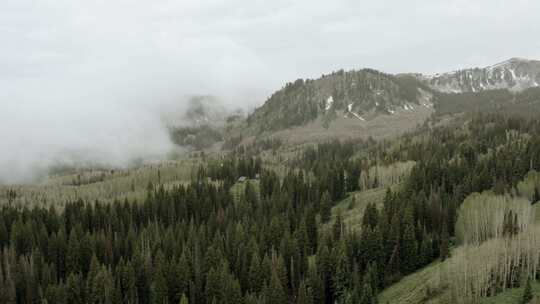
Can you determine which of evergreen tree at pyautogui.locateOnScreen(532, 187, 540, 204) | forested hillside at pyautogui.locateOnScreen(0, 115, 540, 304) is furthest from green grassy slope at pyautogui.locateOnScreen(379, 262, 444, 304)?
evergreen tree at pyautogui.locateOnScreen(532, 187, 540, 204)

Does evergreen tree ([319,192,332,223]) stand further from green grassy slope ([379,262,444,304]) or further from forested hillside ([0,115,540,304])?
green grassy slope ([379,262,444,304])

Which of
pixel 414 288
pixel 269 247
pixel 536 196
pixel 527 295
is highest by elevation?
pixel 536 196

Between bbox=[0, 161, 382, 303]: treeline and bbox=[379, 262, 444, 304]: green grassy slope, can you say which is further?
bbox=[0, 161, 382, 303]: treeline

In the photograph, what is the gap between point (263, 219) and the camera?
141 meters

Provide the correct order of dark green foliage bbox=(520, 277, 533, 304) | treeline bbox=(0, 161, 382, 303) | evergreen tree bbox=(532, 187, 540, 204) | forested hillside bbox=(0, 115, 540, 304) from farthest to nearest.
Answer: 1. evergreen tree bbox=(532, 187, 540, 204)
2. treeline bbox=(0, 161, 382, 303)
3. forested hillside bbox=(0, 115, 540, 304)
4. dark green foliage bbox=(520, 277, 533, 304)

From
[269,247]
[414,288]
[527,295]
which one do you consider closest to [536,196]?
[414,288]

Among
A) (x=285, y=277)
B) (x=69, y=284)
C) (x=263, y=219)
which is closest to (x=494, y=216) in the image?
(x=285, y=277)

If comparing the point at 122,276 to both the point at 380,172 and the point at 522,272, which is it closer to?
the point at 522,272

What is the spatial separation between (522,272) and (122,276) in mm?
83605

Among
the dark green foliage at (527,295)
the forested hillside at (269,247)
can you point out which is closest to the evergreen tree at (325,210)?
the forested hillside at (269,247)

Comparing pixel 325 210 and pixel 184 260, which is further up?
pixel 325 210

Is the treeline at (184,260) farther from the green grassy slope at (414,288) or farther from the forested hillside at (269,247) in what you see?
the green grassy slope at (414,288)

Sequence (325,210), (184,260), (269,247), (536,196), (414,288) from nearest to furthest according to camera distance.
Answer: (414,288)
(184,260)
(536,196)
(269,247)
(325,210)

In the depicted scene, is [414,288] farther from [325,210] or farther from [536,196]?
[325,210]
